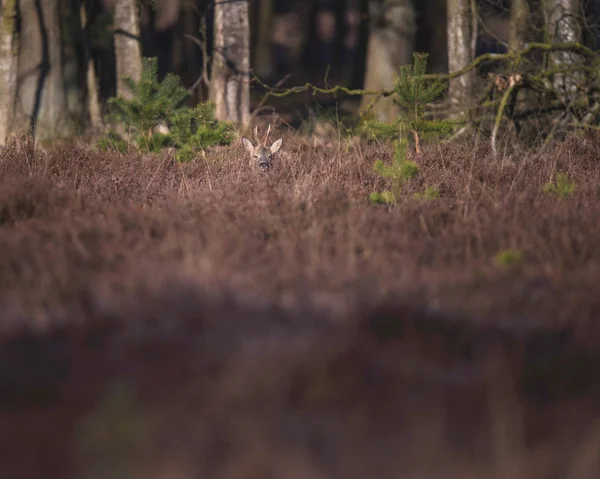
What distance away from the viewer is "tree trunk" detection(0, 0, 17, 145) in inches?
448

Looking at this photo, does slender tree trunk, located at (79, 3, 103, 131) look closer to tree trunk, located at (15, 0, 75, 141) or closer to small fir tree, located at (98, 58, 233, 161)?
tree trunk, located at (15, 0, 75, 141)

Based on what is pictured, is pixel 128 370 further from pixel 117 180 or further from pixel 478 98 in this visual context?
pixel 478 98

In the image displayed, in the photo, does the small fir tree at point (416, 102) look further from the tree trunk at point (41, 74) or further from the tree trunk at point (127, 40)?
the tree trunk at point (127, 40)

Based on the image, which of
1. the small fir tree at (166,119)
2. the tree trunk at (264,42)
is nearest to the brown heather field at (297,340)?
the small fir tree at (166,119)

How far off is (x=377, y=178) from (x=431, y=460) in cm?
526

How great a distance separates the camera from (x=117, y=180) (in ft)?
26.2

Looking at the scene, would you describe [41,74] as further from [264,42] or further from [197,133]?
[264,42]

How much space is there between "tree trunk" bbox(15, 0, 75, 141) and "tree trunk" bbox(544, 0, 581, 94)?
6.95 meters

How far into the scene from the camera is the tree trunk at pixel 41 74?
41.6 feet

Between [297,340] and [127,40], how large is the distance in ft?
41.0

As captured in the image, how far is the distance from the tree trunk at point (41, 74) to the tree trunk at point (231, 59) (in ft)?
7.77

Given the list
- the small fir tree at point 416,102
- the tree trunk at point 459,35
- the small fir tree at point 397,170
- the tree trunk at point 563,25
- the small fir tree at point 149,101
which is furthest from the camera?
the tree trunk at point 459,35

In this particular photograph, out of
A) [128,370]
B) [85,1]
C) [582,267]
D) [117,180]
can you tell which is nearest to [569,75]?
[117,180]

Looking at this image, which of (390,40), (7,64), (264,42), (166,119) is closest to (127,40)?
(7,64)
